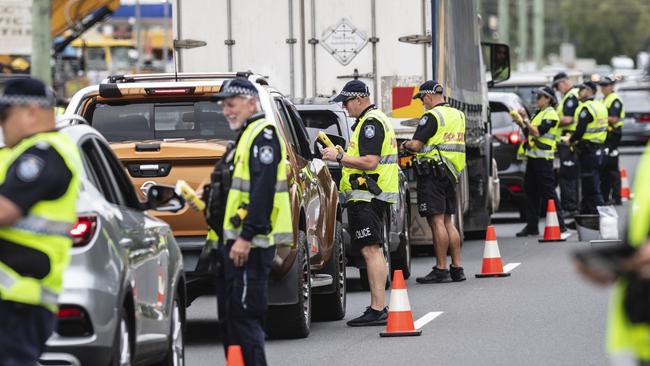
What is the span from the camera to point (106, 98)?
12430 mm

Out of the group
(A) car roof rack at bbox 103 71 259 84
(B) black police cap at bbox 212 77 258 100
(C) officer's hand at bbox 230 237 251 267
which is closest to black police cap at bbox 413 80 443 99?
(A) car roof rack at bbox 103 71 259 84

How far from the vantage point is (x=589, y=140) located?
23297mm

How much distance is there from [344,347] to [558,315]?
242 centimetres

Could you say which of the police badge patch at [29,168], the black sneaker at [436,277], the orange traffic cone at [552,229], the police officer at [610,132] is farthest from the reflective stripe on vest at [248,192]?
the police officer at [610,132]

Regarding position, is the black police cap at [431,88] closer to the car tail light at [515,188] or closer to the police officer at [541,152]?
the police officer at [541,152]

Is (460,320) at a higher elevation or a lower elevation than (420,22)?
lower

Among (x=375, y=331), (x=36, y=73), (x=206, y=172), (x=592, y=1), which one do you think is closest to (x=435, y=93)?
(x=375, y=331)

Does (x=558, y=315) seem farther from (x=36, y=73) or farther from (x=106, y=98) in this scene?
(x=36, y=73)

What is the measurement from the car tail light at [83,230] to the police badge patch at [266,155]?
4.30 ft

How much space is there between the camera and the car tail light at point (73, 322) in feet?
25.6

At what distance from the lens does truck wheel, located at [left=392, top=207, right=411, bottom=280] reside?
16.8 metres

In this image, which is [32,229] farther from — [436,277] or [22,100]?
[436,277]

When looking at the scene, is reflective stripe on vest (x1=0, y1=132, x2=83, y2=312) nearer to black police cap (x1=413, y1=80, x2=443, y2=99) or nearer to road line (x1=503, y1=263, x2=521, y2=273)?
black police cap (x1=413, y1=80, x2=443, y2=99)

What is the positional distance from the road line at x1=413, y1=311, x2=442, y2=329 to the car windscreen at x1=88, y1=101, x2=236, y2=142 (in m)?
2.21
